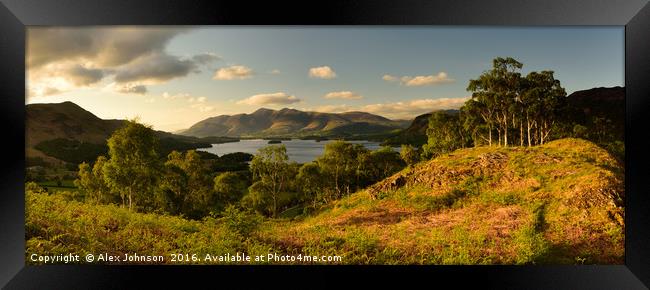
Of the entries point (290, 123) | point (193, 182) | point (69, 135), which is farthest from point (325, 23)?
point (69, 135)

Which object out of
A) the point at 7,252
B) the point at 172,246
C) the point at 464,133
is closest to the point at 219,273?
the point at 172,246

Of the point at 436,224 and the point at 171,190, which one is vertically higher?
Result: the point at 171,190

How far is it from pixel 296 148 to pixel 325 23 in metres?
2.98

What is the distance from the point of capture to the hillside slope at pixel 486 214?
7.09 m

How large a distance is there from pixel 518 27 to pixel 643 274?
5737 millimetres

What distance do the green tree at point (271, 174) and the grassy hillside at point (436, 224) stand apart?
64 cm

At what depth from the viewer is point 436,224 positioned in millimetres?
7727

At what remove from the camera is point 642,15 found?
6.59 m

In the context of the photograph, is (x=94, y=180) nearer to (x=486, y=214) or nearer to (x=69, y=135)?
(x=69, y=135)

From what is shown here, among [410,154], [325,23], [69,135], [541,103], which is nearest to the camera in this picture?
[325,23]

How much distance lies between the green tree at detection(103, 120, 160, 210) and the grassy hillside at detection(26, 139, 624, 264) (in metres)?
0.51

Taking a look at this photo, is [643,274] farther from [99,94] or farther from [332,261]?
[99,94]

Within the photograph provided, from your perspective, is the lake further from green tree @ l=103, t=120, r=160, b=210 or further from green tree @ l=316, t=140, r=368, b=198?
green tree @ l=103, t=120, r=160, b=210

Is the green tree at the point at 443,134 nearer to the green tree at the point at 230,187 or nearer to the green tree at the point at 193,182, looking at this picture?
the green tree at the point at 230,187
